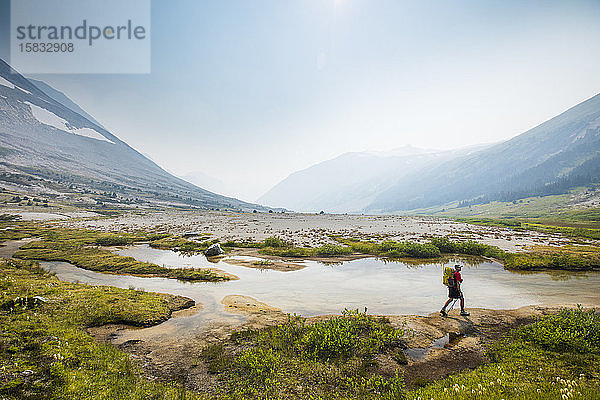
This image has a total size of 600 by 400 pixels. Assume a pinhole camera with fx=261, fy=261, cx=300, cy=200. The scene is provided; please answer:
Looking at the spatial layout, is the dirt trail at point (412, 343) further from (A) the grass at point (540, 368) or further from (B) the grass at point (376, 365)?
(A) the grass at point (540, 368)

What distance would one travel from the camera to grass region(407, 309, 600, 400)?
8367 mm

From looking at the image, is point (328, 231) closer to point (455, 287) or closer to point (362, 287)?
point (362, 287)

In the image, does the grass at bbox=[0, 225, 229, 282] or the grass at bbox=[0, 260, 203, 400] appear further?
the grass at bbox=[0, 225, 229, 282]

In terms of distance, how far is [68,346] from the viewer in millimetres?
11438

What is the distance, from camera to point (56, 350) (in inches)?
427

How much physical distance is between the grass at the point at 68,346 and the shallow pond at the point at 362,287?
3.56m

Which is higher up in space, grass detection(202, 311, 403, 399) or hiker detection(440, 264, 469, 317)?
hiker detection(440, 264, 469, 317)

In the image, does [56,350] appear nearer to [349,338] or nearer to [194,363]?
[194,363]

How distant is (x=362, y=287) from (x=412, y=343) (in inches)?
452

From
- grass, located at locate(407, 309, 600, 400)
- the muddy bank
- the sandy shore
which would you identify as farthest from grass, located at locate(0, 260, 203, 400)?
the sandy shore

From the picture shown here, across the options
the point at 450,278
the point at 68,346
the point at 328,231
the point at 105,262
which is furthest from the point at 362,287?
the point at 328,231

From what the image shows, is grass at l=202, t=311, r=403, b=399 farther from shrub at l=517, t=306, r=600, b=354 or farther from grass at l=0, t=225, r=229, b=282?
grass at l=0, t=225, r=229, b=282

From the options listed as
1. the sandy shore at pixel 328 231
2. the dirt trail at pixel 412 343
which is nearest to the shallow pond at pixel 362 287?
the dirt trail at pixel 412 343

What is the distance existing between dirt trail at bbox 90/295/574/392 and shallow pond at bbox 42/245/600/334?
1569mm
